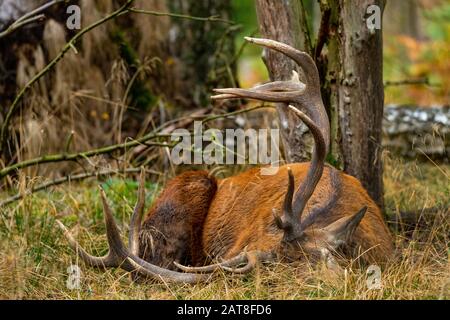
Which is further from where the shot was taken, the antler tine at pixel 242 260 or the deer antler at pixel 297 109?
the antler tine at pixel 242 260

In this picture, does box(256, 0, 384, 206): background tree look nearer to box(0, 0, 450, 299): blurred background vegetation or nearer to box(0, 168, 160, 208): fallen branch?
box(0, 0, 450, 299): blurred background vegetation

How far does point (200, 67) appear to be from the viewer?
9.77 metres

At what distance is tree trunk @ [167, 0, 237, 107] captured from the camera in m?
9.61

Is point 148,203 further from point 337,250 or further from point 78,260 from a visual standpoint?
point 337,250

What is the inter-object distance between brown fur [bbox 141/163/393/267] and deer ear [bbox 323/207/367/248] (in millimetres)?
109

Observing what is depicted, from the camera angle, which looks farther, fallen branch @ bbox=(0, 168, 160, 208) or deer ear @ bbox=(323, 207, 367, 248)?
fallen branch @ bbox=(0, 168, 160, 208)

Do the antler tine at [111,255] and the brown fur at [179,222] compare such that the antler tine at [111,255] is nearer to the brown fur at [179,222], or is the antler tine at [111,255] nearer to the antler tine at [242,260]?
the antler tine at [242,260]

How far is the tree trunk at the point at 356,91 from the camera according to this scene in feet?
20.5

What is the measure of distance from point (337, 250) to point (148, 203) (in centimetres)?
233

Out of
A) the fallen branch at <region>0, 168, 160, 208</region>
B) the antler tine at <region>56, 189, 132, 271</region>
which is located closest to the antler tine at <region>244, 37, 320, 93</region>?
the antler tine at <region>56, 189, 132, 271</region>

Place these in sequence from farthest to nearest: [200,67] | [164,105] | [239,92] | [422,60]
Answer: [422,60], [200,67], [164,105], [239,92]

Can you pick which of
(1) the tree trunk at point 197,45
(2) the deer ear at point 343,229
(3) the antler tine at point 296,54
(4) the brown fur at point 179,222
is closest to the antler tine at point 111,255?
(4) the brown fur at point 179,222

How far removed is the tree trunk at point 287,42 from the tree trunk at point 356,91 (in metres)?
0.21
